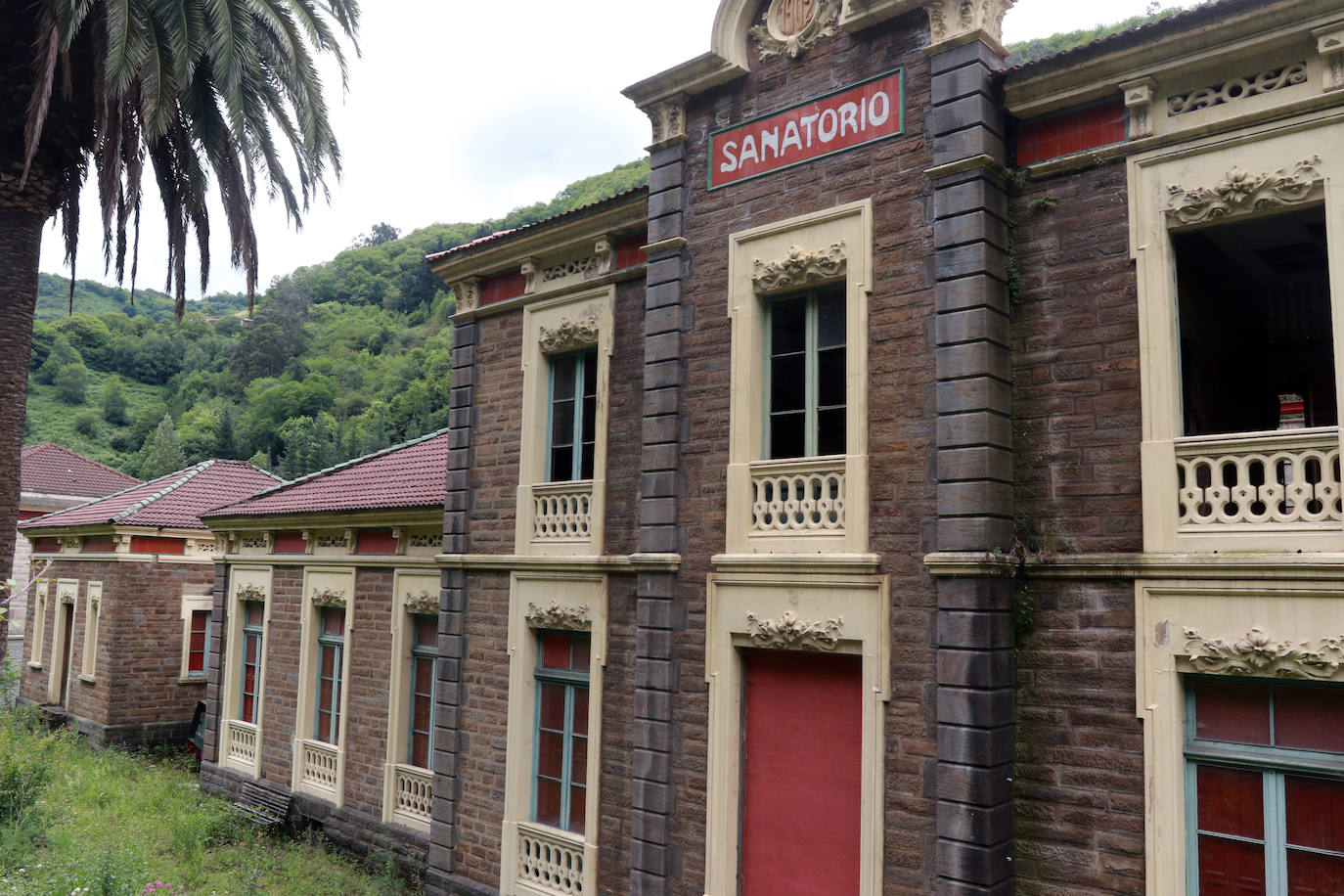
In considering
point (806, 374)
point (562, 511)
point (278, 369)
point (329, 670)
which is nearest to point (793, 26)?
point (806, 374)

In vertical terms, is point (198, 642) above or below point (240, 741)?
above

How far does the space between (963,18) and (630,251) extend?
4435 mm

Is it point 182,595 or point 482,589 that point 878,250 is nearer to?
point 482,589

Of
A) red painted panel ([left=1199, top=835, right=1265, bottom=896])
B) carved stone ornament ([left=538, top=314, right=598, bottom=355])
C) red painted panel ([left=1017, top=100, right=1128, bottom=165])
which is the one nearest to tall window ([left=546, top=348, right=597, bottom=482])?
carved stone ornament ([left=538, top=314, right=598, bottom=355])

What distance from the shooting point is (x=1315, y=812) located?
20.9 feet

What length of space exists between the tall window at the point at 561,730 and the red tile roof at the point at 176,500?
47.4 ft

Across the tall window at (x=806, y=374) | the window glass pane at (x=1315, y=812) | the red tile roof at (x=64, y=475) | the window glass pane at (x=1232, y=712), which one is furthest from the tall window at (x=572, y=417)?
the red tile roof at (x=64, y=475)

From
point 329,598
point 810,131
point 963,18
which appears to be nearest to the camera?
point 963,18

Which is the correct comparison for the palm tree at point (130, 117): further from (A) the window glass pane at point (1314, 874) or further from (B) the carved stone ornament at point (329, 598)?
(A) the window glass pane at point (1314, 874)

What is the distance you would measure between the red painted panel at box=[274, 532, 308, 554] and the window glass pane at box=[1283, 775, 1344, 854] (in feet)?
47.4

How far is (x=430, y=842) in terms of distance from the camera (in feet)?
40.6

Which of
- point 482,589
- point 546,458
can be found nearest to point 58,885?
point 482,589

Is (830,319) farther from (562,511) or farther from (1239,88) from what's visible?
(562,511)

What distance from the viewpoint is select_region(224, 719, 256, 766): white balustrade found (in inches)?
684
